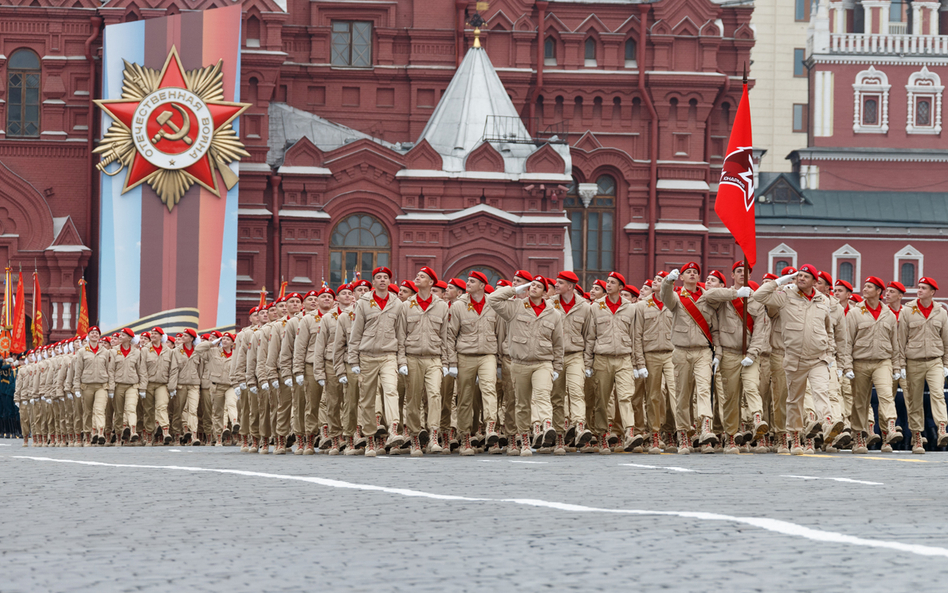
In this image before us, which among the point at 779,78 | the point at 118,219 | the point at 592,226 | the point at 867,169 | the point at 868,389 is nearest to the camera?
the point at 868,389

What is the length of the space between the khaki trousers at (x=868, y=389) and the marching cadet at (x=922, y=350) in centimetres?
21

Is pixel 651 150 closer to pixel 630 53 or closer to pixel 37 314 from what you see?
pixel 630 53

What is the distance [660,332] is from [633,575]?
938 cm

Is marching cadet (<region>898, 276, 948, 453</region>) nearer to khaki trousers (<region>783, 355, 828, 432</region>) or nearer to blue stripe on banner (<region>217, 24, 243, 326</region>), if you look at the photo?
khaki trousers (<region>783, 355, 828, 432</region>)

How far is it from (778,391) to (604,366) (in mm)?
1751

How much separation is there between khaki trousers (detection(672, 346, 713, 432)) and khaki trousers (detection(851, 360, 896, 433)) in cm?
189

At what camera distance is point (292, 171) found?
35.5 m

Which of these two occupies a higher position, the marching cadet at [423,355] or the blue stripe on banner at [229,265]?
the blue stripe on banner at [229,265]

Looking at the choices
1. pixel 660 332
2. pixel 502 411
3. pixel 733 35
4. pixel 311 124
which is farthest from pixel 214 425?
pixel 733 35

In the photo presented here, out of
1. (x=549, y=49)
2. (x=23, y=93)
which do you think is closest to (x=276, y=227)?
(x=23, y=93)

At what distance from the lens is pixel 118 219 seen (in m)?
33.9

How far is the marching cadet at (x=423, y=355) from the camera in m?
14.1

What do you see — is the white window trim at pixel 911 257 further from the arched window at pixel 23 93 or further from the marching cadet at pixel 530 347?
the marching cadet at pixel 530 347

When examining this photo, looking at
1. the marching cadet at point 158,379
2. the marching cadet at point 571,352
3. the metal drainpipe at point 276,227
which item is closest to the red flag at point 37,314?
the metal drainpipe at point 276,227
